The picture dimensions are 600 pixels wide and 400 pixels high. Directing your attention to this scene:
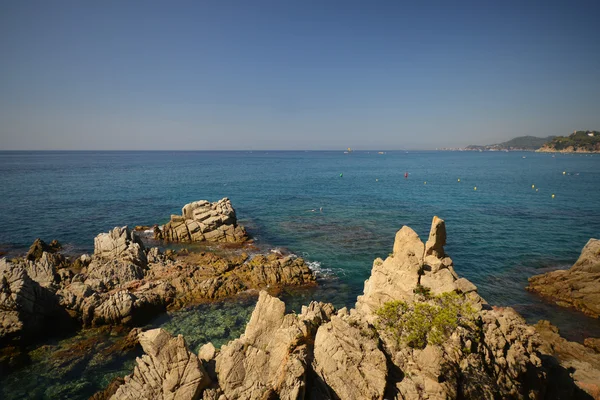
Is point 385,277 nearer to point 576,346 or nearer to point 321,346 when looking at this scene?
point 321,346

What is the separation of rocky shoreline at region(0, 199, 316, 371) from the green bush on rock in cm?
1912

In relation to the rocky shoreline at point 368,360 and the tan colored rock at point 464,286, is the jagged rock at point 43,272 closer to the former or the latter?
the rocky shoreline at point 368,360

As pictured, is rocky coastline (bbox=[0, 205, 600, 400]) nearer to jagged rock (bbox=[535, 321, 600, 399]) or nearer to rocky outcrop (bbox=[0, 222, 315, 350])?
jagged rock (bbox=[535, 321, 600, 399])

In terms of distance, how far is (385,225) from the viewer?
5594 centimetres

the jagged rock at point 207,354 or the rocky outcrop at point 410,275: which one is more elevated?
the rocky outcrop at point 410,275

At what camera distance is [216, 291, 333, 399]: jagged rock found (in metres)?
12.3

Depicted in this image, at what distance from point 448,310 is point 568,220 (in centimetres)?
6105

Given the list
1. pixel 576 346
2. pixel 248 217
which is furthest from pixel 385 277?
Result: pixel 248 217

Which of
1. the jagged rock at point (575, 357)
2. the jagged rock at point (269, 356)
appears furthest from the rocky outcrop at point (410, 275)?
the jagged rock at point (575, 357)

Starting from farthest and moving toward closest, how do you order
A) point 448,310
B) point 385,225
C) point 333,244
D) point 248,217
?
point 248,217
point 385,225
point 333,244
point 448,310

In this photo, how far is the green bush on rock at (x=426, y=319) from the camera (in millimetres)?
14172

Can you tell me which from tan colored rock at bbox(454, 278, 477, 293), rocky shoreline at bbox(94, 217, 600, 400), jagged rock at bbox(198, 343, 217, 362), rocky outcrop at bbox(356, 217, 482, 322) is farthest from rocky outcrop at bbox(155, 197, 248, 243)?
tan colored rock at bbox(454, 278, 477, 293)

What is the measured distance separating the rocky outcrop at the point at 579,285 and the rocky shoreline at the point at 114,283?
24.6 metres

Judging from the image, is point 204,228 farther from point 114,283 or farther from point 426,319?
point 426,319
